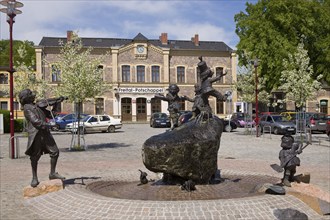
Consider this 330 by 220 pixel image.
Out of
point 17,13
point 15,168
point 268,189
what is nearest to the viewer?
point 268,189

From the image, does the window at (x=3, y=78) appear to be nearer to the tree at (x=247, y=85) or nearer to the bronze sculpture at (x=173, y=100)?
the tree at (x=247, y=85)

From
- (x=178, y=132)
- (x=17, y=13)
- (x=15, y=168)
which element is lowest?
(x=15, y=168)

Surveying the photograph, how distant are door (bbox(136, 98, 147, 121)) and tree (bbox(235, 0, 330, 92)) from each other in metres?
13.4

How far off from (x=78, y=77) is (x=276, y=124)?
47.1 ft

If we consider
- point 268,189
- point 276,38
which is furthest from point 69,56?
point 276,38

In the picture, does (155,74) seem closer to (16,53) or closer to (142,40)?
(142,40)

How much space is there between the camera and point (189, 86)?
44.2 m

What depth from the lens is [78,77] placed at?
51.3 ft

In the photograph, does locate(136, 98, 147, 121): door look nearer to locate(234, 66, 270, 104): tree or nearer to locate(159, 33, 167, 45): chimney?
locate(159, 33, 167, 45): chimney

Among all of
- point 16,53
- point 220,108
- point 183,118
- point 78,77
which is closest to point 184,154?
point 183,118

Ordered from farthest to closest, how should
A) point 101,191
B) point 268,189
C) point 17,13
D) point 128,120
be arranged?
point 128,120 < point 17,13 < point 101,191 < point 268,189

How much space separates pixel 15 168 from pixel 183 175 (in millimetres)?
6889

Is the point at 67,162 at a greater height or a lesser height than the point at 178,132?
lesser

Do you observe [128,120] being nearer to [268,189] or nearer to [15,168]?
[15,168]
